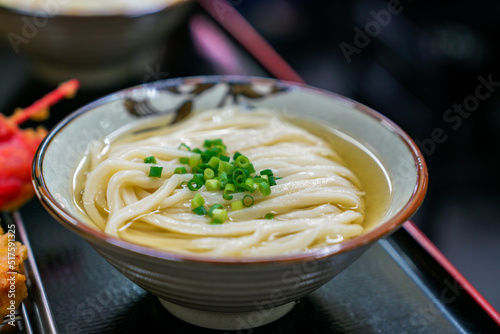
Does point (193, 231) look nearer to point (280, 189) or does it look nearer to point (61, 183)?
point (280, 189)

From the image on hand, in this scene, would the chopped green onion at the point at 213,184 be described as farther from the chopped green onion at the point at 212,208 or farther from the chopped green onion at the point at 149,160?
the chopped green onion at the point at 149,160

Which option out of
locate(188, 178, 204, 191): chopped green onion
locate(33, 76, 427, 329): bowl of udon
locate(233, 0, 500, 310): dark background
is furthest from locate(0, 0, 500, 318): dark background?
locate(188, 178, 204, 191): chopped green onion

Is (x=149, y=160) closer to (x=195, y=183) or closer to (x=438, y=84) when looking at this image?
(x=195, y=183)

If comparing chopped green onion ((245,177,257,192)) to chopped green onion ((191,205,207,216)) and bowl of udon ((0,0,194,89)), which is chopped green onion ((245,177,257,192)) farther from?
bowl of udon ((0,0,194,89))

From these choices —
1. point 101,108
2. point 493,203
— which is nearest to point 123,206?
point 101,108

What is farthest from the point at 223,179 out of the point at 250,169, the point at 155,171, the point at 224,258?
the point at 224,258
